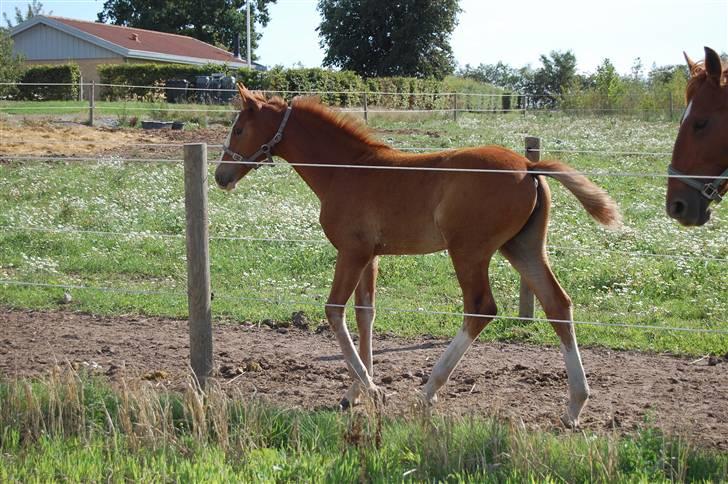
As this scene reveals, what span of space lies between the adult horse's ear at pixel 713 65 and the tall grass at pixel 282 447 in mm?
2165

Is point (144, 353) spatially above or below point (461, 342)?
below

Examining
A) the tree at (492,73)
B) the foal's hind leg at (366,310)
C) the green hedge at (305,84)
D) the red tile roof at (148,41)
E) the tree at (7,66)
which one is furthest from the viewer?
Result: the tree at (492,73)

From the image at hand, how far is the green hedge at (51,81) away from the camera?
34.3 m

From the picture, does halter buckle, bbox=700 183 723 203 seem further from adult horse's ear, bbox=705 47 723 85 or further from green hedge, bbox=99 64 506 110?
green hedge, bbox=99 64 506 110

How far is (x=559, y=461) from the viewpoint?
4227mm

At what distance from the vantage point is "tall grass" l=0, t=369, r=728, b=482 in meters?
4.16

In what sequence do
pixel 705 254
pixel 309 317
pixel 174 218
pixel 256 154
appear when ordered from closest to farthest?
pixel 256 154 → pixel 309 317 → pixel 705 254 → pixel 174 218

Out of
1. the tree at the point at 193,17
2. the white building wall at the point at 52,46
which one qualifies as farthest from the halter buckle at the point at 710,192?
the tree at the point at 193,17

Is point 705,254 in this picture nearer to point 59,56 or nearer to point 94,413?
point 94,413

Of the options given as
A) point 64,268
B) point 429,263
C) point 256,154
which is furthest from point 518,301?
point 64,268

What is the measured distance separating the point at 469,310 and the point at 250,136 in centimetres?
234

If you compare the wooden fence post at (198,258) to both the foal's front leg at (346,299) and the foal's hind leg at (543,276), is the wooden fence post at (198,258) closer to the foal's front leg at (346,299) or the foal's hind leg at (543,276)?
the foal's front leg at (346,299)

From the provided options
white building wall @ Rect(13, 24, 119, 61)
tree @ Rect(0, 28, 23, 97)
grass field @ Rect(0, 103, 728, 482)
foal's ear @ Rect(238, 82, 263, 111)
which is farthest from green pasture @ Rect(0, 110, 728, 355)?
white building wall @ Rect(13, 24, 119, 61)

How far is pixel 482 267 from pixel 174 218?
759cm
